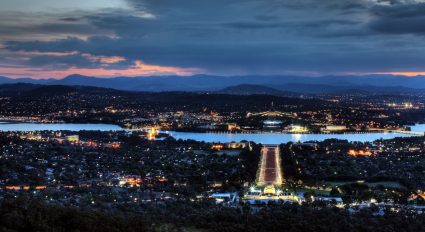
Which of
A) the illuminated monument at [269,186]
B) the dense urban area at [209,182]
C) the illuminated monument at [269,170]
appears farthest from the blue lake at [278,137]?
the illuminated monument at [269,186]

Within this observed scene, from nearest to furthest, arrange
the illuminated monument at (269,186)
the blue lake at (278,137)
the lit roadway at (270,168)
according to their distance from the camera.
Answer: the illuminated monument at (269,186) < the lit roadway at (270,168) < the blue lake at (278,137)

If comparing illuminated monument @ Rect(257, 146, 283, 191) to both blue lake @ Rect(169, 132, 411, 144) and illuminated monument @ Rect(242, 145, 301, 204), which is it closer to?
illuminated monument @ Rect(242, 145, 301, 204)

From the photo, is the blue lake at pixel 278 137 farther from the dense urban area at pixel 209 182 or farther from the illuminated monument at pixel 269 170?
the illuminated monument at pixel 269 170

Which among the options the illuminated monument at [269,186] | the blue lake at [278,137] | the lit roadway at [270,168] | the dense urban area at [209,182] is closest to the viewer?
the dense urban area at [209,182]

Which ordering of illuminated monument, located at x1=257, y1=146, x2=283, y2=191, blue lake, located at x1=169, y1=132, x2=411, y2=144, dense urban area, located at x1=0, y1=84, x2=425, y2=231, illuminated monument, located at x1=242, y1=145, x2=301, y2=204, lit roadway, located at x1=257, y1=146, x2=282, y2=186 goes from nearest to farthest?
1. dense urban area, located at x1=0, y1=84, x2=425, y2=231
2. illuminated monument, located at x1=242, y1=145, x2=301, y2=204
3. illuminated monument, located at x1=257, y1=146, x2=283, y2=191
4. lit roadway, located at x1=257, y1=146, x2=282, y2=186
5. blue lake, located at x1=169, y1=132, x2=411, y2=144

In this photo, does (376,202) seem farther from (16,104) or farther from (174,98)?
(174,98)

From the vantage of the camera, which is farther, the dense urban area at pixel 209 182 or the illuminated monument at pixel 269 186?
the illuminated monument at pixel 269 186

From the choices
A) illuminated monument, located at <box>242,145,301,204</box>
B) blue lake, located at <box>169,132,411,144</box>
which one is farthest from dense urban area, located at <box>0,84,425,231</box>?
blue lake, located at <box>169,132,411,144</box>

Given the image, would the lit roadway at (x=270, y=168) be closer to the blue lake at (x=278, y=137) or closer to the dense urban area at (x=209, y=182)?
the dense urban area at (x=209, y=182)

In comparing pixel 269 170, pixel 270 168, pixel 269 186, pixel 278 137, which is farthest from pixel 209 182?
pixel 278 137
